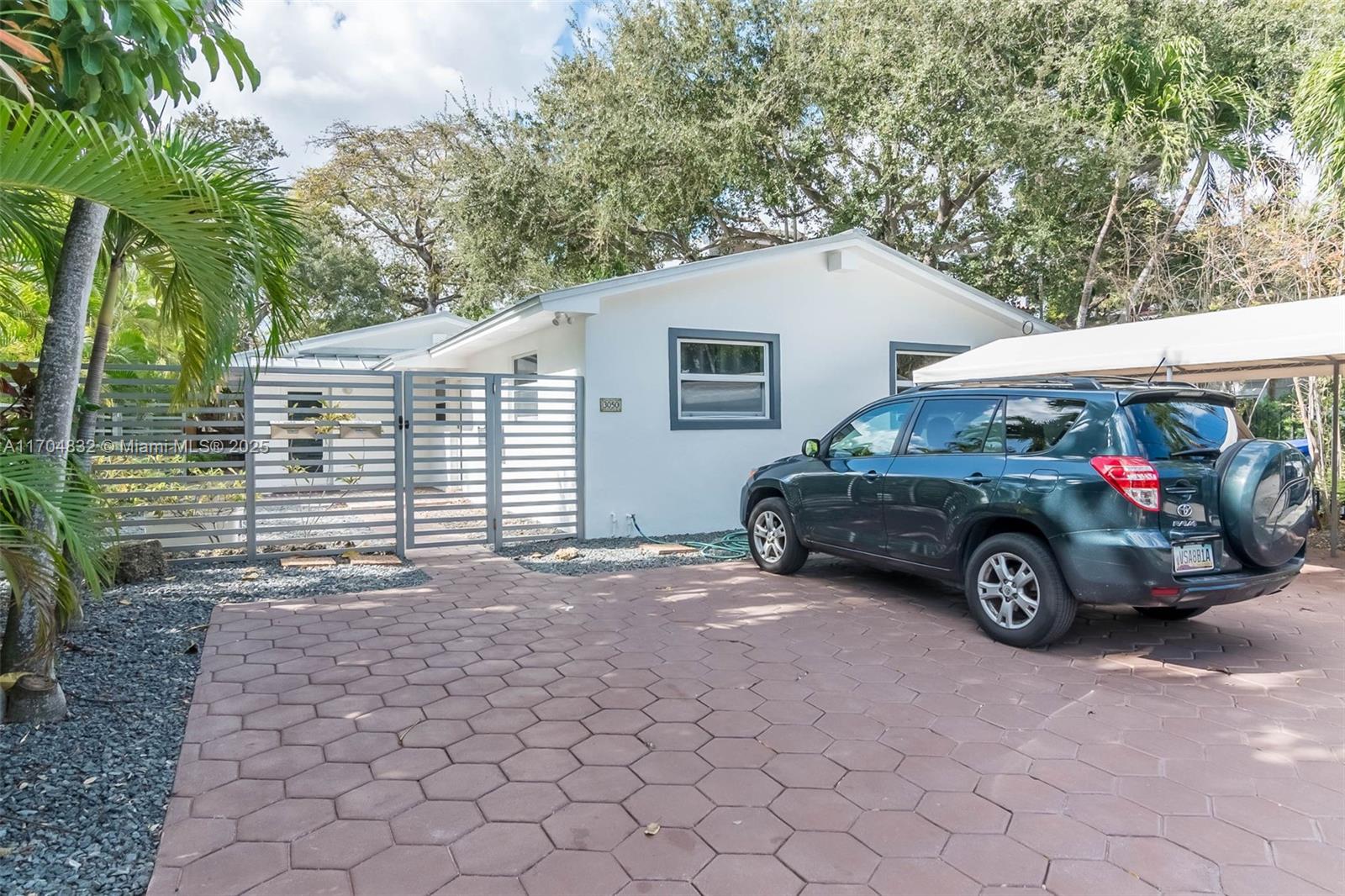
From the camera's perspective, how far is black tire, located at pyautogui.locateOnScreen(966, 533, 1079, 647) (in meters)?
4.75

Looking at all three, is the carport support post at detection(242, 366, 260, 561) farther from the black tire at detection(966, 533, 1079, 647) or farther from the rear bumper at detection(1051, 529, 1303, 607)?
the rear bumper at detection(1051, 529, 1303, 607)

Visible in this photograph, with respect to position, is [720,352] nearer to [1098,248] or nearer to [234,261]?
[234,261]

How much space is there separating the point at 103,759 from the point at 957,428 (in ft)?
17.7

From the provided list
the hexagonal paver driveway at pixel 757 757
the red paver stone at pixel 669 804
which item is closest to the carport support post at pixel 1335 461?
the hexagonal paver driveway at pixel 757 757

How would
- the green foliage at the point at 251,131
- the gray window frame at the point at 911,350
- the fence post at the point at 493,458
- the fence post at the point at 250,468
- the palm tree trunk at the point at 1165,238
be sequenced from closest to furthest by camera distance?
the fence post at the point at 250,468 → the fence post at the point at 493,458 → the gray window frame at the point at 911,350 → the palm tree trunk at the point at 1165,238 → the green foliage at the point at 251,131

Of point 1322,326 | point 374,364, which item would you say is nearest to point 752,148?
point 374,364

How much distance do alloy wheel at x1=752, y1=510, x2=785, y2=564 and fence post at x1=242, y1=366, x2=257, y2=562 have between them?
5.08m

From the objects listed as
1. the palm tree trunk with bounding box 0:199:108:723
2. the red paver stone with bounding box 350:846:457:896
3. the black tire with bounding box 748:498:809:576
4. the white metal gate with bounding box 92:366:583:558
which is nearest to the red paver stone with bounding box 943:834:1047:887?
the red paver stone with bounding box 350:846:457:896

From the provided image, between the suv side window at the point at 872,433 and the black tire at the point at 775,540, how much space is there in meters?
0.82

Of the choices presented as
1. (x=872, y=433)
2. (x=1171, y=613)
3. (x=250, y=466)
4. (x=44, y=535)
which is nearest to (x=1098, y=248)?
(x=872, y=433)

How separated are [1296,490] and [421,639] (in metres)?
5.75

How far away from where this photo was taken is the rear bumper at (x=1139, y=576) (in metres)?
4.34

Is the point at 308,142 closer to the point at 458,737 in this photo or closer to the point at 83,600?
the point at 83,600

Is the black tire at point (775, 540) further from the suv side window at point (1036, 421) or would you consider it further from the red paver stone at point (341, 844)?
the red paver stone at point (341, 844)
